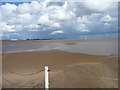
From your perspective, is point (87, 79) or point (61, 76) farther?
point (61, 76)

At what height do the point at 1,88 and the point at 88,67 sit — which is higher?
the point at 88,67

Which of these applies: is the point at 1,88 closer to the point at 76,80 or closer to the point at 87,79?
the point at 76,80

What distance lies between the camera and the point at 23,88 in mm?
4418

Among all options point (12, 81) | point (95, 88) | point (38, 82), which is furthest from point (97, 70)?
point (12, 81)

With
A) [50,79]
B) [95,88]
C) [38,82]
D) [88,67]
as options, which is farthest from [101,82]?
[38,82]

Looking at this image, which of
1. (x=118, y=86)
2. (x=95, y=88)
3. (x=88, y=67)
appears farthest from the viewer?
(x=88, y=67)

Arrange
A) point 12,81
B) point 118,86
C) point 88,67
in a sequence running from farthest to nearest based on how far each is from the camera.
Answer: point 88,67
point 12,81
point 118,86

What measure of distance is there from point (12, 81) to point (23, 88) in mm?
950

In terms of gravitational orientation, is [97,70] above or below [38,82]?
above

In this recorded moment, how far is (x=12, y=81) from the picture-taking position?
5.11m

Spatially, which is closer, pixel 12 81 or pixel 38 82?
pixel 38 82

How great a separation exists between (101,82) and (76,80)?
88cm

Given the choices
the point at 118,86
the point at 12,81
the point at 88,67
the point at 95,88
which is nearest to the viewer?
the point at 95,88

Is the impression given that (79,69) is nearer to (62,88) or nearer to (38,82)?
(62,88)
